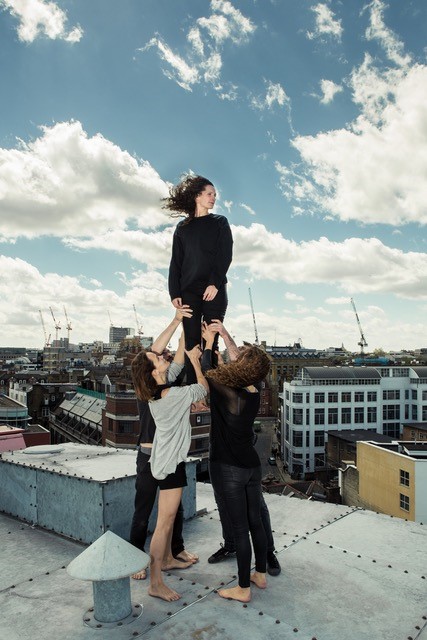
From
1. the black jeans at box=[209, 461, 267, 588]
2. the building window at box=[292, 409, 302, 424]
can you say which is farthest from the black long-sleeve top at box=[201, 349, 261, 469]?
the building window at box=[292, 409, 302, 424]

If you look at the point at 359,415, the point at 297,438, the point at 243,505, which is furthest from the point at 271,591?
the point at 359,415

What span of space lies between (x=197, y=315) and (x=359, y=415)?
64356 mm

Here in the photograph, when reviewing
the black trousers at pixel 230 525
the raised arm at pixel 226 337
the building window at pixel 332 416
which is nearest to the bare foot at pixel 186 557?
the black trousers at pixel 230 525

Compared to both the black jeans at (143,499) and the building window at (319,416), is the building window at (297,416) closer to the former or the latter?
the building window at (319,416)

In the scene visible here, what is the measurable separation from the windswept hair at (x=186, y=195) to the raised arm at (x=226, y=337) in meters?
1.69

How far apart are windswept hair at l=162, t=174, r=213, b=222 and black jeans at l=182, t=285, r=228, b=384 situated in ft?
4.01

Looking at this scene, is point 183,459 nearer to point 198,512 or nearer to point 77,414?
point 198,512

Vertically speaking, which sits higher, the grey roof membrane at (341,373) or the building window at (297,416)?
the grey roof membrane at (341,373)

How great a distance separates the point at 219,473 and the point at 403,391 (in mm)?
68606

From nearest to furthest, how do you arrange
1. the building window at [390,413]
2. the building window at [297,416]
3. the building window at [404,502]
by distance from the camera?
the building window at [404,502] < the building window at [297,416] < the building window at [390,413]

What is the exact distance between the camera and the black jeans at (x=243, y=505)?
16.1 ft

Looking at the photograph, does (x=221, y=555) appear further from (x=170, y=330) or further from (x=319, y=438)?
(x=319, y=438)

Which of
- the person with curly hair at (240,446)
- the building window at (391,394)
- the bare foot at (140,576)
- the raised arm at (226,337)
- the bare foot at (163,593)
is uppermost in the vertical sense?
the raised arm at (226,337)

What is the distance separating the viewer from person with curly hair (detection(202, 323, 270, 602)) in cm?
497
